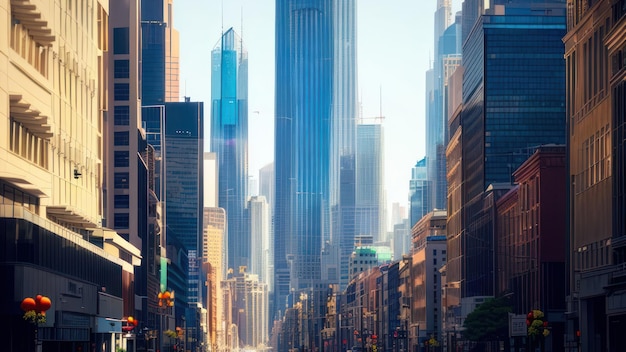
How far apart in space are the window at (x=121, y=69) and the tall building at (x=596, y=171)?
63598mm

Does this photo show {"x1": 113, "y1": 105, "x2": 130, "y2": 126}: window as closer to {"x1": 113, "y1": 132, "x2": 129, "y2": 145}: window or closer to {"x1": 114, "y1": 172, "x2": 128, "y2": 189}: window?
{"x1": 113, "y1": 132, "x2": 129, "y2": 145}: window

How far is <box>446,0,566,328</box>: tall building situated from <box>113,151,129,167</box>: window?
4734cm

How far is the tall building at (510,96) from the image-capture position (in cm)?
18850

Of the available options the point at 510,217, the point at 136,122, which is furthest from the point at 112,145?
the point at 510,217

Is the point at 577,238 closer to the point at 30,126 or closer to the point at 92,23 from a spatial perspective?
the point at 92,23

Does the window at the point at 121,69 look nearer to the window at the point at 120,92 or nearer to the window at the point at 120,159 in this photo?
the window at the point at 120,92

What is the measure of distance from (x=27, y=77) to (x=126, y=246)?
67.0 m

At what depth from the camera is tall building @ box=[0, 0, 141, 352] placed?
207 ft

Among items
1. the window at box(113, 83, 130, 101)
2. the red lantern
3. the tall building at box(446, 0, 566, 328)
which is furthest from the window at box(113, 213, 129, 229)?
the red lantern

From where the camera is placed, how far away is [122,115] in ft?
541

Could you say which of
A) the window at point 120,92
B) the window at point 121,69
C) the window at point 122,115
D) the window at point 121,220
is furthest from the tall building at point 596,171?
the window at point 122,115

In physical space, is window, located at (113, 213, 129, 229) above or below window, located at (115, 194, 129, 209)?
below

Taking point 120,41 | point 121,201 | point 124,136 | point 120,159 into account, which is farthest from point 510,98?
point 121,201

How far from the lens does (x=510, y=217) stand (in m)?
158
